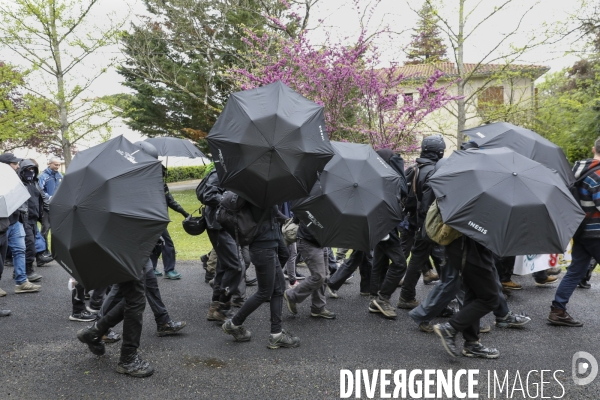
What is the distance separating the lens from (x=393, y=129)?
1001 centimetres

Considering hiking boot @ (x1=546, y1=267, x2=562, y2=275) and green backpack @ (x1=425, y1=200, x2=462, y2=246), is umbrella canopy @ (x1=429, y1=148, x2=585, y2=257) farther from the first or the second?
hiking boot @ (x1=546, y1=267, x2=562, y2=275)

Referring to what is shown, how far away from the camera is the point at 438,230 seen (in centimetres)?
409

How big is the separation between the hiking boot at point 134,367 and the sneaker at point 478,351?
112 inches

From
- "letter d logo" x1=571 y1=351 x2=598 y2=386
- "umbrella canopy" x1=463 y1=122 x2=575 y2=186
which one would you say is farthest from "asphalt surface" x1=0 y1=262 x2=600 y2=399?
"umbrella canopy" x1=463 y1=122 x2=575 y2=186

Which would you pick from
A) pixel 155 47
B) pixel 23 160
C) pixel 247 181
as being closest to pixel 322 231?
pixel 247 181

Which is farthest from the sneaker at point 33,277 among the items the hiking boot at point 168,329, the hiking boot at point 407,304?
the hiking boot at point 407,304

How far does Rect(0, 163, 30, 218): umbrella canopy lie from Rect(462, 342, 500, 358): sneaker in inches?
211

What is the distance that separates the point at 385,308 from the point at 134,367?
2.78 m

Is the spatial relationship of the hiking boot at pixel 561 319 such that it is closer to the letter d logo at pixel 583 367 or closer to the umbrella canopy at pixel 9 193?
the letter d logo at pixel 583 367

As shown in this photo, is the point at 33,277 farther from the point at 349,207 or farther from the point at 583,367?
the point at 583,367

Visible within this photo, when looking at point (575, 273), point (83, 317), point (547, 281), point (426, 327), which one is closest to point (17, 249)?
point (83, 317)

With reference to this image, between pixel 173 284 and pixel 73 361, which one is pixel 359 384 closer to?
pixel 73 361

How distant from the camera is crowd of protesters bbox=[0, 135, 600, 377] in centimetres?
412

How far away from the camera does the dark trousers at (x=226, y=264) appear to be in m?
5.16
